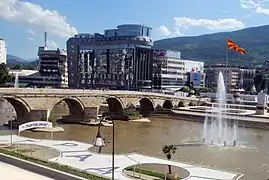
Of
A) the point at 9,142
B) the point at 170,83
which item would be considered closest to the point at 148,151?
the point at 9,142

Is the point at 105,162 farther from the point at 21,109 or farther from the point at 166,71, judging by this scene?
the point at 166,71

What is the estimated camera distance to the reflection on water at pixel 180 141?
25.8 metres

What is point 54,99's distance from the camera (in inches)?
1737

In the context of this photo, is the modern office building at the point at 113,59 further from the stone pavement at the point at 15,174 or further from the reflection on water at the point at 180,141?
the stone pavement at the point at 15,174

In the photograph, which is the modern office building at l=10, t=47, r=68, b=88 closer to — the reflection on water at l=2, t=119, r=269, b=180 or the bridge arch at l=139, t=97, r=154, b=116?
the bridge arch at l=139, t=97, r=154, b=116

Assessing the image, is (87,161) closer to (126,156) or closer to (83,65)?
(126,156)

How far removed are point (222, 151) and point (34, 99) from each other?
22406 mm

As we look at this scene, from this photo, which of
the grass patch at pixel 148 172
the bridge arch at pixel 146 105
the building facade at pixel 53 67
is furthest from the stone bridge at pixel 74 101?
the building facade at pixel 53 67

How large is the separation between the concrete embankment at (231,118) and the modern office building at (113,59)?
63081 mm

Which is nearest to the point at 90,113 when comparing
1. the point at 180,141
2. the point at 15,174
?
the point at 180,141

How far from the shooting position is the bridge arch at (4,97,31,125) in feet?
132

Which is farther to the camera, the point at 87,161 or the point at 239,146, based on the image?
the point at 239,146

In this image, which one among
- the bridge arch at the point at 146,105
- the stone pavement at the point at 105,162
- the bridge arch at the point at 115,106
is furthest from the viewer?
the bridge arch at the point at 146,105

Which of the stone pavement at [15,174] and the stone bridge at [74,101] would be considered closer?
the stone pavement at [15,174]
